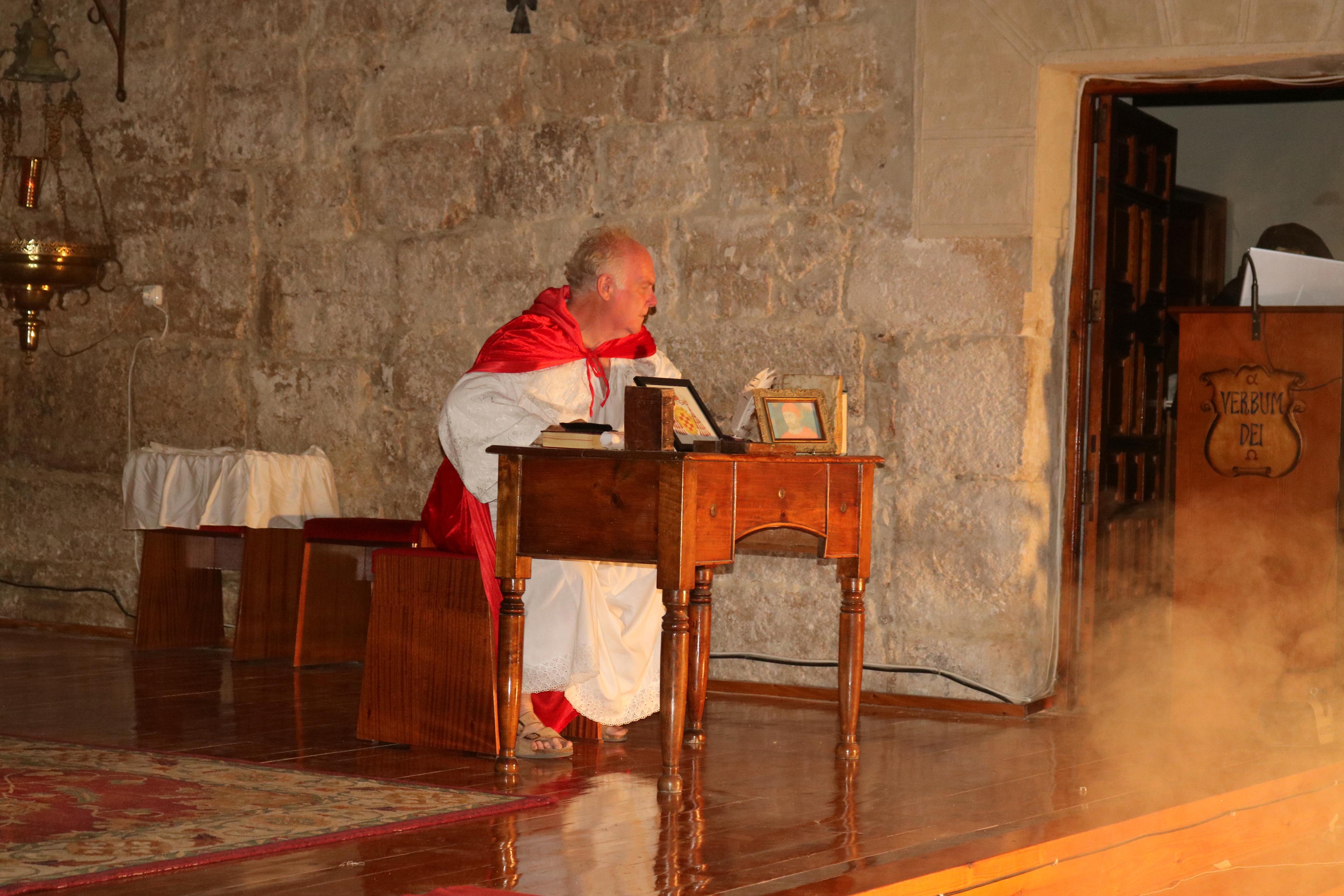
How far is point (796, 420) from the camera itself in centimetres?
391

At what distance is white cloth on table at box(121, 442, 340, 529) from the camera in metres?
5.89

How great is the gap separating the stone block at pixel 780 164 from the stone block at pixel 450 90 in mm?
838

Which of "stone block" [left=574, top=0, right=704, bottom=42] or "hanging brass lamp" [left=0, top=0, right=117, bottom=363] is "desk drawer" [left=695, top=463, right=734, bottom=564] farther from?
"hanging brass lamp" [left=0, top=0, right=117, bottom=363]

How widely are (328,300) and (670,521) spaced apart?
10.1ft

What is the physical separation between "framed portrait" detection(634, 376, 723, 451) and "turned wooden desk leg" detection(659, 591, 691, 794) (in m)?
0.52

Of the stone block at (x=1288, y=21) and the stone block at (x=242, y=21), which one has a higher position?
the stone block at (x=242, y=21)

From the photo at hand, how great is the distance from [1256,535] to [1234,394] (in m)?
0.40

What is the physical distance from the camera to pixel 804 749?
421 cm

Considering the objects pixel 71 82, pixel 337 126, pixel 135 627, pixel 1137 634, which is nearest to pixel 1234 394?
pixel 1137 634

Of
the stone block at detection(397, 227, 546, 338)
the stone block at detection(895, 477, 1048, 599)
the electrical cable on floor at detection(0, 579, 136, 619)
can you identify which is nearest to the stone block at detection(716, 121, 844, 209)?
the stone block at detection(397, 227, 546, 338)

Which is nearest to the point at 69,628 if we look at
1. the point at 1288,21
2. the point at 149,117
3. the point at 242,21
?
the point at 149,117

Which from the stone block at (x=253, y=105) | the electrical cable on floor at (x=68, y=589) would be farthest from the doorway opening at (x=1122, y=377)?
the electrical cable on floor at (x=68, y=589)

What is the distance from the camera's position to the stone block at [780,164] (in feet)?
17.1

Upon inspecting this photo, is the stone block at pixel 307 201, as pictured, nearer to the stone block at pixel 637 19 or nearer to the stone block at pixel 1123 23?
the stone block at pixel 637 19
